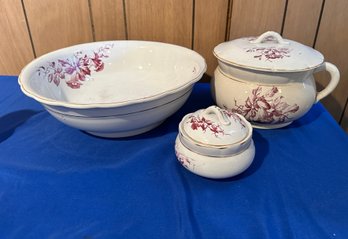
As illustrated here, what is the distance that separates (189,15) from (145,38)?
124 mm

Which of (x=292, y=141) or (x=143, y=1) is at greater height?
(x=143, y=1)

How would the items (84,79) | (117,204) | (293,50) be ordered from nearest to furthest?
1. (117,204)
2. (293,50)
3. (84,79)

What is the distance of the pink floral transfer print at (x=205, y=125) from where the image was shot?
1.28 feet

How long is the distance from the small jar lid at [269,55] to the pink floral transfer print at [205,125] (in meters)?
0.12

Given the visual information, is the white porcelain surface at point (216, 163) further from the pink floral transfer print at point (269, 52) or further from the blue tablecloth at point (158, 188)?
the pink floral transfer print at point (269, 52)

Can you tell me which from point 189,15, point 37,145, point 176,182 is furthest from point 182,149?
point 189,15

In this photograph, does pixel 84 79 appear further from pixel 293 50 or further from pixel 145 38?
pixel 293 50

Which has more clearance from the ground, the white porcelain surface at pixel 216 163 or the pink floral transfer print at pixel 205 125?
the pink floral transfer print at pixel 205 125

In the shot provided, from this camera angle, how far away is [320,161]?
46 centimetres

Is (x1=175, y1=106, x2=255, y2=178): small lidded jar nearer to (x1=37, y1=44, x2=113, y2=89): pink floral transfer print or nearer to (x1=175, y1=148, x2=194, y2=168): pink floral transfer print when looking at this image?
(x1=175, y1=148, x2=194, y2=168): pink floral transfer print

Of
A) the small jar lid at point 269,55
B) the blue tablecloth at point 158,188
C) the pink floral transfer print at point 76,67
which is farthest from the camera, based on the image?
the pink floral transfer print at point 76,67

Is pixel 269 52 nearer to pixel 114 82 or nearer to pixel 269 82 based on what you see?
pixel 269 82

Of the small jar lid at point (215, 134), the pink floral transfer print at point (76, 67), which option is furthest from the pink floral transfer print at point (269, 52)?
the pink floral transfer print at point (76, 67)

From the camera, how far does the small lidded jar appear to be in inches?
15.1
